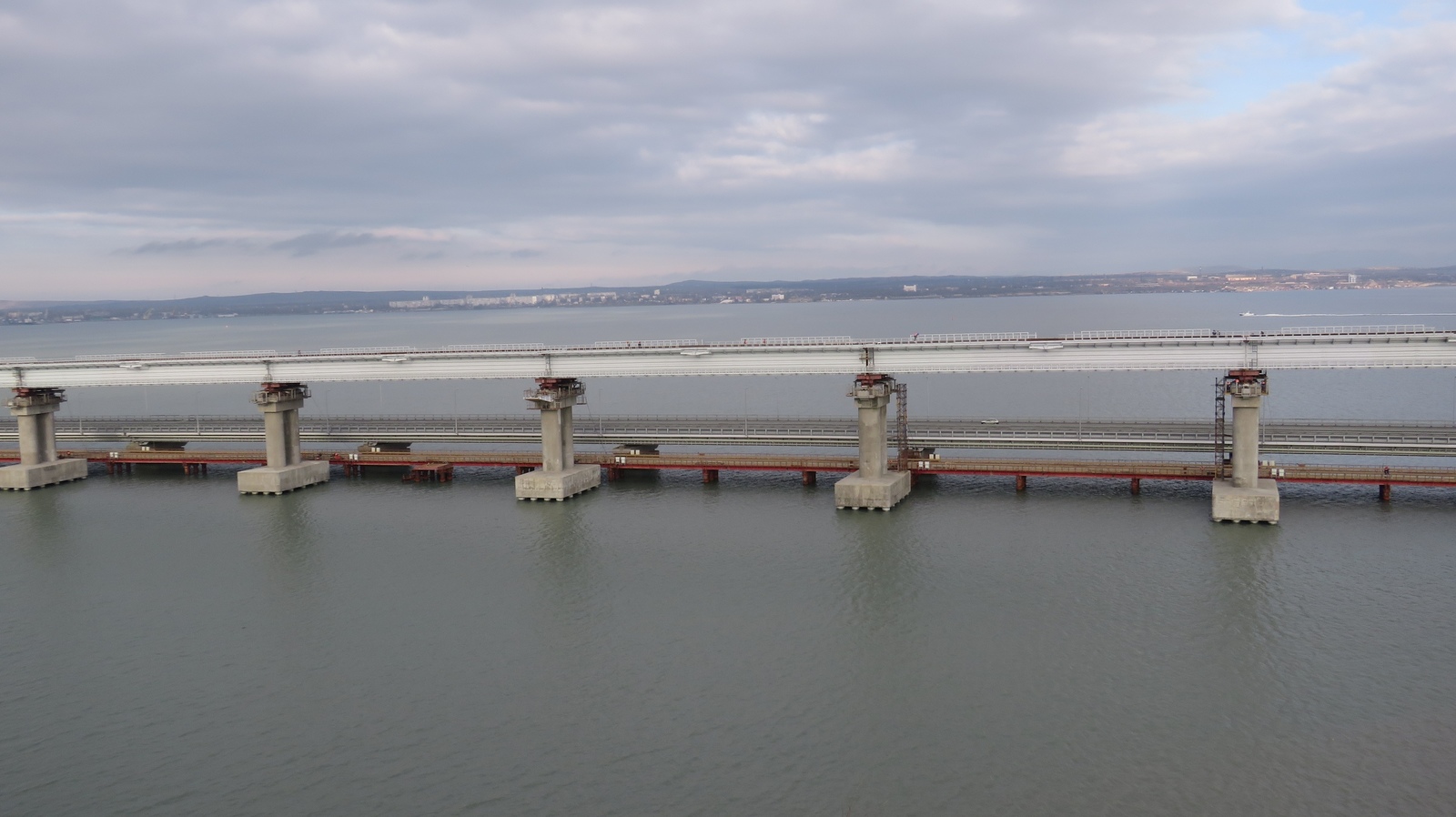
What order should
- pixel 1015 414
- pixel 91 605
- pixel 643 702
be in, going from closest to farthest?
1. pixel 643 702
2. pixel 91 605
3. pixel 1015 414

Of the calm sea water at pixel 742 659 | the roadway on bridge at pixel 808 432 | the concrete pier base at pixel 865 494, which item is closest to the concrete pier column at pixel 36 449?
the roadway on bridge at pixel 808 432

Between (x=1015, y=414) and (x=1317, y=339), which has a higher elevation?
(x=1317, y=339)

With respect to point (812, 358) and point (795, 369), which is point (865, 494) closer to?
point (795, 369)

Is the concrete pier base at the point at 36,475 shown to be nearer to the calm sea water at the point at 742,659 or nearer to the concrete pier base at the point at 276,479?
the calm sea water at the point at 742,659

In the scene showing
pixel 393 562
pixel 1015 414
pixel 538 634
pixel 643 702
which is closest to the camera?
pixel 643 702

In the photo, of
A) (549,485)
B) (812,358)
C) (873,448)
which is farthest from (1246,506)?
(549,485)

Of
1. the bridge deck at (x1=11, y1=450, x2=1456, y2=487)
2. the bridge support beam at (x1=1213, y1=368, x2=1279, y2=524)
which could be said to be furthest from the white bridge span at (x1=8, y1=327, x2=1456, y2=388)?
the bridge deck at (x1=11, y1=450, x2=1456, y2=487)

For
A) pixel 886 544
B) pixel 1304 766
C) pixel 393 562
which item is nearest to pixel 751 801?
pixel 1304 766

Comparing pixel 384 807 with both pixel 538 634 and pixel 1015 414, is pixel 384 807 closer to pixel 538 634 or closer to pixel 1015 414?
pixel 538 634
